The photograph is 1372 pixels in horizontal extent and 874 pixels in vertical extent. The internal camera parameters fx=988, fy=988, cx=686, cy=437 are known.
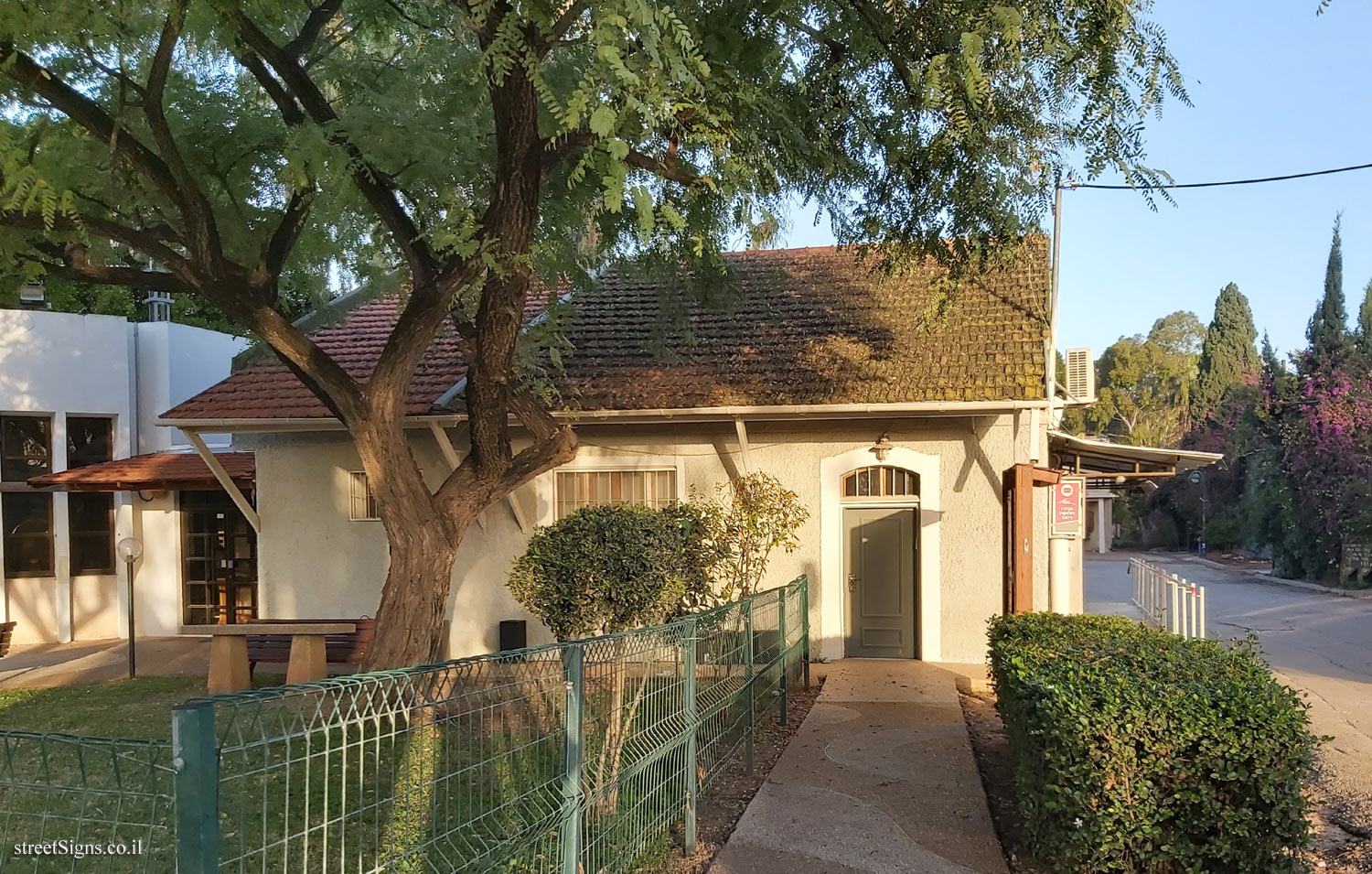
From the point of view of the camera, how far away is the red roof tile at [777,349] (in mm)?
11078

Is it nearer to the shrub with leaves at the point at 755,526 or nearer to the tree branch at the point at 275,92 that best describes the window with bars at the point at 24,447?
the tree branch at the point at 275,92

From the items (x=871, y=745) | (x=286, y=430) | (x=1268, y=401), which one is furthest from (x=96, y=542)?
(x=1268, y=401)

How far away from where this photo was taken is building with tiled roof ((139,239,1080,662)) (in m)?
11.1

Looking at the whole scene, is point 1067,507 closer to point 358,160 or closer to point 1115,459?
point 1115,459

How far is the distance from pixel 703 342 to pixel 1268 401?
2512cm

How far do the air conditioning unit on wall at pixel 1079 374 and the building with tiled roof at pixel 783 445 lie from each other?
82 cm

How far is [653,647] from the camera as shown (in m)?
5.35

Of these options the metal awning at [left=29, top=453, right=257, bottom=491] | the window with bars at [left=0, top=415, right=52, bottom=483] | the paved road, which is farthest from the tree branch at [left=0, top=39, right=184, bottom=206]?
the window with bars at [left=0, top=415, right=52, bottom=483]

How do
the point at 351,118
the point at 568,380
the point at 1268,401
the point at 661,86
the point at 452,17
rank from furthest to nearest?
1. the point at 1268,401
2. the point at 568,380
3. the point at 452,17
4. the point at 351,118
5. the point at 661,86

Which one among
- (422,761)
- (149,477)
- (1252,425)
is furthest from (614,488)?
(1252,425)

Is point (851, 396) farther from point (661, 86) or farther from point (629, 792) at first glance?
point (629, 792)

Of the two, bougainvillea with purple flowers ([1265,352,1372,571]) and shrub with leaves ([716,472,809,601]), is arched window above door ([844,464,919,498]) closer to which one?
shrub with leaves ([716,472,809,601])

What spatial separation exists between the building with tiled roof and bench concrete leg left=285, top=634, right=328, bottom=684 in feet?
5.65

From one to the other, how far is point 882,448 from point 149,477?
34.9ft
